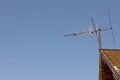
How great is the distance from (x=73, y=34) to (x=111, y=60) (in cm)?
528

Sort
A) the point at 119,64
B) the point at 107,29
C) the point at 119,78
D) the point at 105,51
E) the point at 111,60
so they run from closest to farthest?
the point at 119,78 → the point at 119,64 → the point at 111,60 → the point at 105,51 → the point at 107,29

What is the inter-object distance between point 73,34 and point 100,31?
158cm

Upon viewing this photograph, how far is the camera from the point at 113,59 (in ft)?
40.1

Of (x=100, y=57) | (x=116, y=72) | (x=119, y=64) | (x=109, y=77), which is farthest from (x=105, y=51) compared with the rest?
(x=116, y=72)

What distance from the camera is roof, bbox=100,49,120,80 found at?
10.5 meters

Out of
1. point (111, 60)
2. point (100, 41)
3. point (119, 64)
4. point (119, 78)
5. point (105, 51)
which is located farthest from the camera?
point (100, 41)

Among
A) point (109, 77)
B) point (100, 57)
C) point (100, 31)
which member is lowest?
point (109, 77)

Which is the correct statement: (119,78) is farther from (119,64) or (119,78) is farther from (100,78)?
(100,78)

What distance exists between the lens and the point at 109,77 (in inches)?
573

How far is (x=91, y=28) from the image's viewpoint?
651 inches

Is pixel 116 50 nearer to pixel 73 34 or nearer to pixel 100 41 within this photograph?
pixel 100 41

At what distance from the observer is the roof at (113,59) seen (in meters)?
10.5

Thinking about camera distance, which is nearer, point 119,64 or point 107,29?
point 119,64

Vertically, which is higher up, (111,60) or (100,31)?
(100,31)
